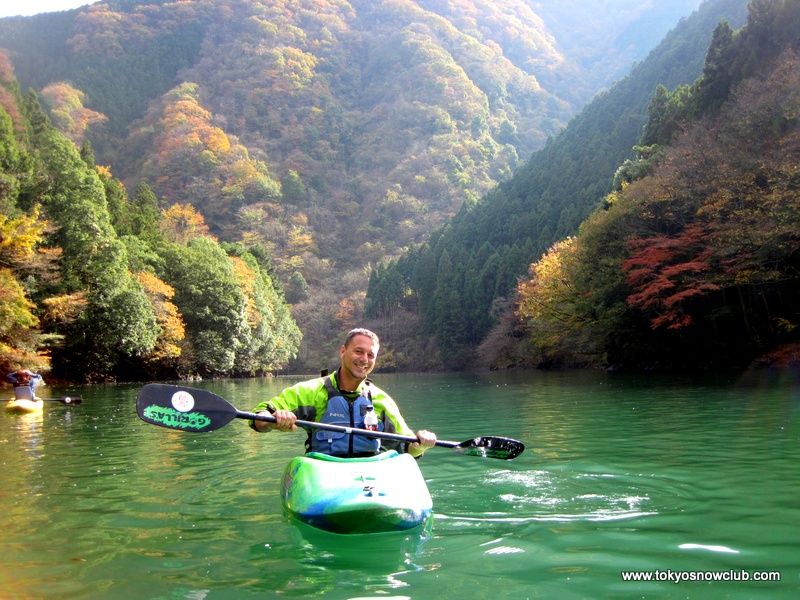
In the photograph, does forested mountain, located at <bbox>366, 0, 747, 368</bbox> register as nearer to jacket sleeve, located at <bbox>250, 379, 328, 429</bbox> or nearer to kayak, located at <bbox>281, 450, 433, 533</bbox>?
jacket sleeve, located at <bbox>250, 379, 328, 429</bbox>

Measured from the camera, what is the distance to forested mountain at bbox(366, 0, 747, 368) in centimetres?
5759

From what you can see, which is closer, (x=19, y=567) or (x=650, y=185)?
(x=19, y=567)

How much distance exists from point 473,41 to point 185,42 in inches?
1917

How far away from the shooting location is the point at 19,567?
3.95m

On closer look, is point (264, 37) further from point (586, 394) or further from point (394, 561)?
point (394, 561)

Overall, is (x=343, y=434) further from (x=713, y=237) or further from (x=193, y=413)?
(x=713, y=237)

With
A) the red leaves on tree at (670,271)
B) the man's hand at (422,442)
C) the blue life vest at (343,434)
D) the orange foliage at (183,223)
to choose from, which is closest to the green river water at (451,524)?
the man's hand at (422,442)

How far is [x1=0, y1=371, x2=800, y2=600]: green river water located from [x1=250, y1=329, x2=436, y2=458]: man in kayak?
2.10 feet

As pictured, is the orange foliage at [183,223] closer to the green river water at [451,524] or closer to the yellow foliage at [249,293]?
the yellow foliage at [249,293]

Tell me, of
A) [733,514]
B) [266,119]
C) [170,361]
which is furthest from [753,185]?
[266,119]

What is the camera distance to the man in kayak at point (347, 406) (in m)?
5.45

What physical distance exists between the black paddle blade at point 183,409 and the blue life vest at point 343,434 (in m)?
0.77

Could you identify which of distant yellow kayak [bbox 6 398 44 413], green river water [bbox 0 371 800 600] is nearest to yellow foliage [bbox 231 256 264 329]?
distant yellow kayak [bbox 6 398 44 413]

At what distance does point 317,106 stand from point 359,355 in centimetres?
10713
